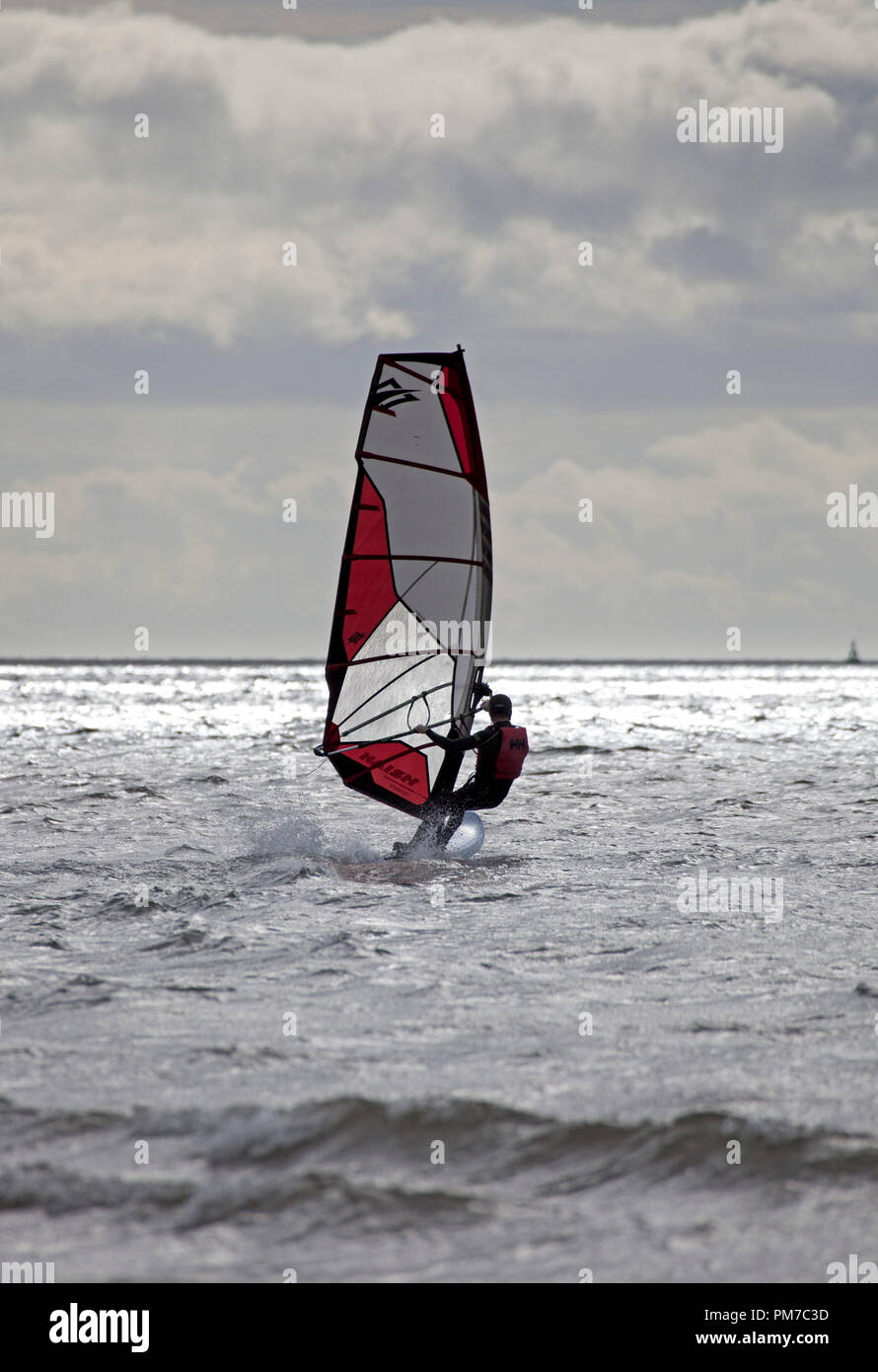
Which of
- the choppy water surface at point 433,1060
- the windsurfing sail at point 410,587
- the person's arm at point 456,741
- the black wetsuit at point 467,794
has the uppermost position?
the windsurfing sail at point 410,587

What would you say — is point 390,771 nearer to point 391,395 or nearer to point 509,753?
point 509,753

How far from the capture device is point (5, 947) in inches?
302

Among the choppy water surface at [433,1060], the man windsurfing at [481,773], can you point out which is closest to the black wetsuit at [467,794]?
the man windsurfing at [481,773]

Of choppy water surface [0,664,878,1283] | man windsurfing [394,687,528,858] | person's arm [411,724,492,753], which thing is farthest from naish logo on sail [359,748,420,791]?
person's arm [411,724,492,753]

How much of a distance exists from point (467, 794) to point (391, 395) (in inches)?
136

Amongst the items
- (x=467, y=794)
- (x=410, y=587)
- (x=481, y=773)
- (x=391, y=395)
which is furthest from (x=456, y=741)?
(x=391, y=395)

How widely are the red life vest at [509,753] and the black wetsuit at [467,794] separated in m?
0.03

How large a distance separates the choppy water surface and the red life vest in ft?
2.83

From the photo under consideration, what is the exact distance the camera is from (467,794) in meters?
11.1

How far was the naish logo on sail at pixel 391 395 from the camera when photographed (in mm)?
10922

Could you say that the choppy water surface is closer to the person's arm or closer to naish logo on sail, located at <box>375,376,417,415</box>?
the person's arm

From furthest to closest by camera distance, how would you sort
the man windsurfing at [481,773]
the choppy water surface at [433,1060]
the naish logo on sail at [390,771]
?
the naish logo on sail at [390,771], the man windsurfing at [481,773], the choppy water surface at [433,1060]

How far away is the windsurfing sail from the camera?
1103 centimetres

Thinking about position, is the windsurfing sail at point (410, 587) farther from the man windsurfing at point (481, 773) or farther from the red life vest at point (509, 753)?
the red life vest at point (509, 753)
